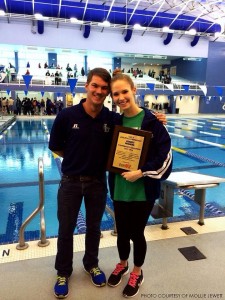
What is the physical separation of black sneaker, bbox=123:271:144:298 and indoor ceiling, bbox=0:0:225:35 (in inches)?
860

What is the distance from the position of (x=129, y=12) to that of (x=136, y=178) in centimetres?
2391

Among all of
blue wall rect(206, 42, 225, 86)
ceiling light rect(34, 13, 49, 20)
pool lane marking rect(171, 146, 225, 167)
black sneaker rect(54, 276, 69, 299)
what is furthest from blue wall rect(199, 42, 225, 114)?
black sneaker rect(54, 276, 69, 299)

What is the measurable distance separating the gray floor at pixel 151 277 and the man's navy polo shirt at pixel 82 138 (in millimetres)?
894

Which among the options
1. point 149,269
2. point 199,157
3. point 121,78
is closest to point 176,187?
point 149,269

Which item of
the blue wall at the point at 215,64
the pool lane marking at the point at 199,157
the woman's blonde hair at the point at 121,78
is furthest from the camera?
the blue wall at the point at 215,64

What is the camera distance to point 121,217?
1883 mm

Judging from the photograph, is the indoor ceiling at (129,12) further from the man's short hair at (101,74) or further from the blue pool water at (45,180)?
the man's short hair at (101,74)

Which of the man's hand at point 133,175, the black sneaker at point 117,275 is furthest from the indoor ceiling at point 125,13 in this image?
the black sneaker at point 117,275

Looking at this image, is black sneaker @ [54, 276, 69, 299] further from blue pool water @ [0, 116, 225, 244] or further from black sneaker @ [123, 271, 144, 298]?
blue pool water @ [0, 116, 225, 244]

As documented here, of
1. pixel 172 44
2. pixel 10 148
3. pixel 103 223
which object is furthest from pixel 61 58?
pixel 103 223

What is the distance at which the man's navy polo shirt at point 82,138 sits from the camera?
1.82 meters

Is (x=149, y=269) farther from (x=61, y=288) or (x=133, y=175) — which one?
(x=133, y=175)

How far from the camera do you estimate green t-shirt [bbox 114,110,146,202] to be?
70.7 inches

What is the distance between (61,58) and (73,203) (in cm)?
2794
